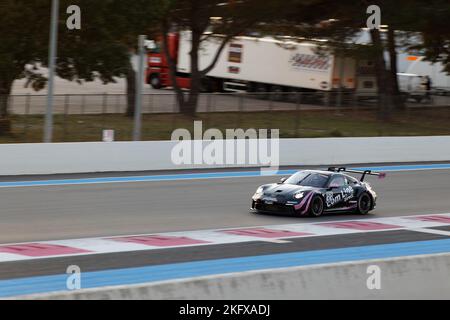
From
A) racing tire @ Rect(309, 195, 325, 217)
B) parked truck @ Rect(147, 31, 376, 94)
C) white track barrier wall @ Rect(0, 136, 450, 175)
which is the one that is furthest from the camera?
parked truck @ Rect(147, 31, 376, 94)

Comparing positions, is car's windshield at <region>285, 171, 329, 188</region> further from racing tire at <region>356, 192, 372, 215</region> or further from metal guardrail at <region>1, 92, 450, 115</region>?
metal guardrail at <region>1, 92, 450, 115</region>

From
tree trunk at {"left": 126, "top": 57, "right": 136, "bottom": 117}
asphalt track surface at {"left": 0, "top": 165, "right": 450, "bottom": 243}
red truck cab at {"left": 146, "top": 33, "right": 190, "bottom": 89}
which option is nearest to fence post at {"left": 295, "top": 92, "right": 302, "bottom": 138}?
tree trunk at {"left": 126, "top": 57, "right": 136, "bottom": 117}

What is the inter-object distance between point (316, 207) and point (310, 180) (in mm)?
598

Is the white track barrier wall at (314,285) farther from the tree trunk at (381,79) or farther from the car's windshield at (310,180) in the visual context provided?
the tree trunk at (381,79)

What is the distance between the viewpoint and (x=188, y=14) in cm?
3988

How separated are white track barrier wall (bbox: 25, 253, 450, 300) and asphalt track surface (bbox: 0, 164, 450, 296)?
349cm

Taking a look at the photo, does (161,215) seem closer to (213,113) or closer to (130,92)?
(213,113)

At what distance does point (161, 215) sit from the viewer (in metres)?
18.0

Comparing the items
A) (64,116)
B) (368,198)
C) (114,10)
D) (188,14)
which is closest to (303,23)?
(188,14)

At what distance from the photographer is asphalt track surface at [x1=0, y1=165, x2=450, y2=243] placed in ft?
53.5

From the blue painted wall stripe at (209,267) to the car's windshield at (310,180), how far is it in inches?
116

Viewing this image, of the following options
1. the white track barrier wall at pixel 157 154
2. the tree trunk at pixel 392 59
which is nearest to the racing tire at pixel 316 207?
the white track barrier wall at pixel 157 154

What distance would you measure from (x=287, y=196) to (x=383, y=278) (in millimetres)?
7814

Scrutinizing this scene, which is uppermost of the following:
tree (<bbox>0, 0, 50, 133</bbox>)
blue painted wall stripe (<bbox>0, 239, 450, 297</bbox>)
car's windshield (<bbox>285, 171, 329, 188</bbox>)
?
tree (<bbox>0, 0, 50, 133</bbox>)
